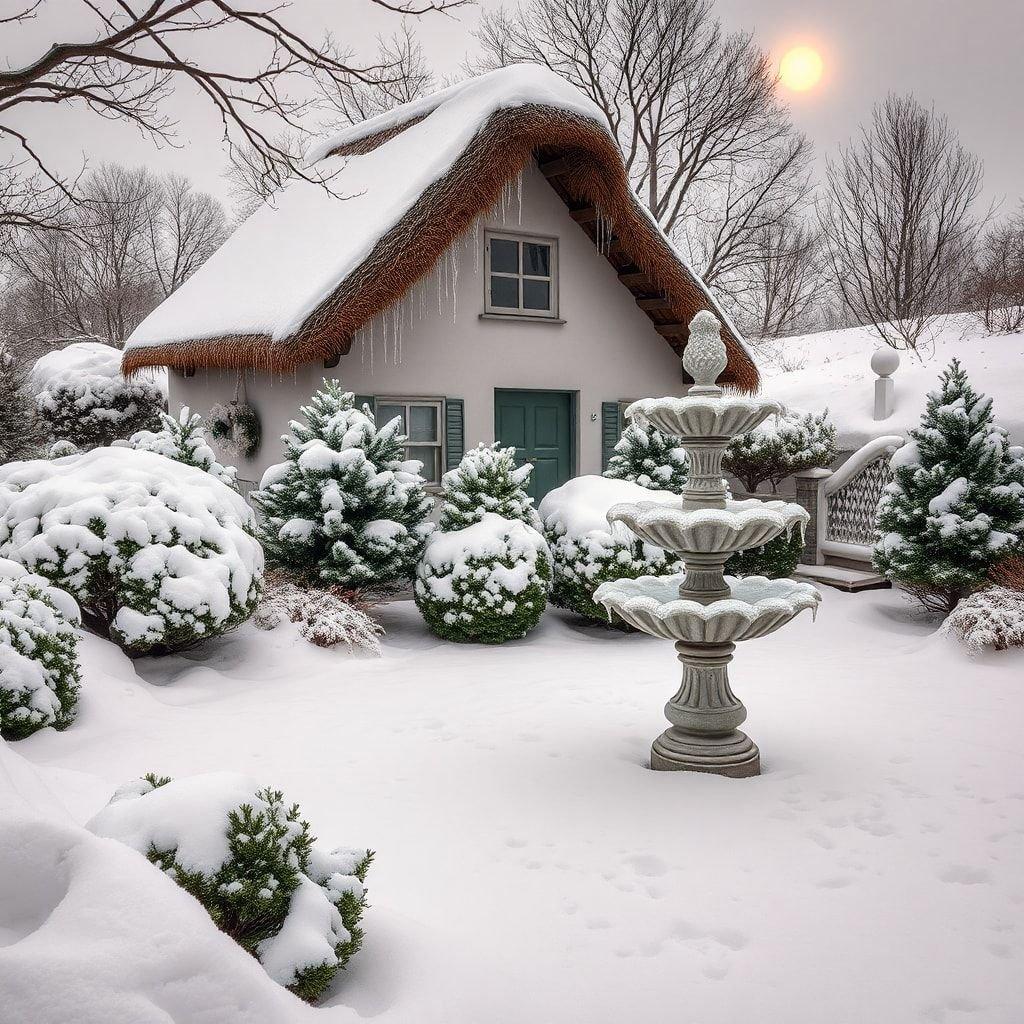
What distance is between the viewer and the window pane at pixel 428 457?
11367 mm

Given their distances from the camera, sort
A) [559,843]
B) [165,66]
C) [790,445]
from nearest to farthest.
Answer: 1. [559,843]
2. [165,66]
3. [790,445]

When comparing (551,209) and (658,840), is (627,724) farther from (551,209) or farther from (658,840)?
(551,209)

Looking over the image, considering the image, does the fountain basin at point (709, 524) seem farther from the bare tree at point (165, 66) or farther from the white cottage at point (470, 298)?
the white cottage at point (470, 298)

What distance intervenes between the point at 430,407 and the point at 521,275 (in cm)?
225

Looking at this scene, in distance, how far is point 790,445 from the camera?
507 inches

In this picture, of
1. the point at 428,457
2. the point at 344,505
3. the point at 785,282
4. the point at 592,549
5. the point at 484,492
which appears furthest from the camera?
the point at 785,282

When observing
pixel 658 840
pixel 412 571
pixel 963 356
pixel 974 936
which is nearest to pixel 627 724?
pixel 658 840

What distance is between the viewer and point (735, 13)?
21.5 meters

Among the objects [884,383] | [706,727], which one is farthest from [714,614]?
[884,383]

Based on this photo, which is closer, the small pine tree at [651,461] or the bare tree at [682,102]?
the small pine tree at [651,461]

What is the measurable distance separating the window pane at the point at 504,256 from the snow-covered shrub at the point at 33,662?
24.4ft

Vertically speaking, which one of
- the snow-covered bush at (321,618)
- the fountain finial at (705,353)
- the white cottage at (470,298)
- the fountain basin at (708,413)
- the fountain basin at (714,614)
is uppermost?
the white cottage at (470,298)

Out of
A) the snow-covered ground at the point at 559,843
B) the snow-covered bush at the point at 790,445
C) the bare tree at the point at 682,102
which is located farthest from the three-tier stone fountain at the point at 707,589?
the bare tree at the point at 682,102

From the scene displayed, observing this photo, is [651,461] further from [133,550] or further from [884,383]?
[884,383]
